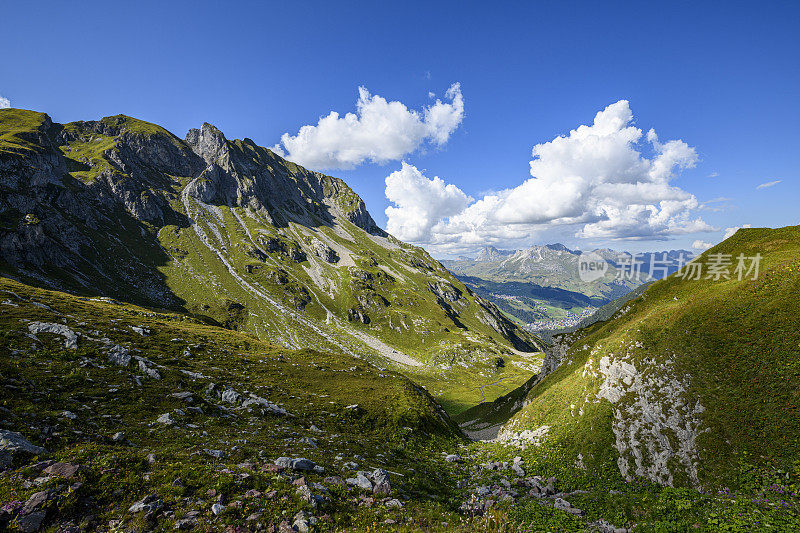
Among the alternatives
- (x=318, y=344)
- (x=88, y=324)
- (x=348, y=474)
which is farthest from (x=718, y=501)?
(x=318, y=344)

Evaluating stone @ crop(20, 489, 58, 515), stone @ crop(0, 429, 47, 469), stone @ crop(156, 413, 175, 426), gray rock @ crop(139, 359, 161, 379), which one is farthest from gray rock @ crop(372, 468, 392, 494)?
gray rock @ crop(139, 359, 161, 379)

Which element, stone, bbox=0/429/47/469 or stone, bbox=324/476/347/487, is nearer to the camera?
stone, bbox=0/429/47/469

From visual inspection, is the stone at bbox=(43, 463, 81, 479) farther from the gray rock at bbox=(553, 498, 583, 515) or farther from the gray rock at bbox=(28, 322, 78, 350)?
the gray rock at bbox=(553, 498, 583, 515)

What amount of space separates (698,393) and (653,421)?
14.9 ft

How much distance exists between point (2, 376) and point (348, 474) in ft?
69.5

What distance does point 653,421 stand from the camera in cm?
2606

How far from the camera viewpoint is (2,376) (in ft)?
56.0

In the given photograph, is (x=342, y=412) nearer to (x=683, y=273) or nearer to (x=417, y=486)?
(x=417, y=486)

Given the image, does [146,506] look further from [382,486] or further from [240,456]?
[382,486]

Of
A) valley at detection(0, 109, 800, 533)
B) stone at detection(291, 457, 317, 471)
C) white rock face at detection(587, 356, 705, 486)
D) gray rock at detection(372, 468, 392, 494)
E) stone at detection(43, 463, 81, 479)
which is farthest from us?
white rock face at detection(587, 356, 705, 486)

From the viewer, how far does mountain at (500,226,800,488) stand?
21.7 meters

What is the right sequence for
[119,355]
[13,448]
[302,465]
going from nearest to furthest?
[13,448], [302,465], [119,355]

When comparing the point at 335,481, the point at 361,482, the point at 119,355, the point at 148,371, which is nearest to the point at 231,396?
the point at 148,371

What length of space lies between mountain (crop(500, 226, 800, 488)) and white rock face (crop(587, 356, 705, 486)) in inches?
3.0
